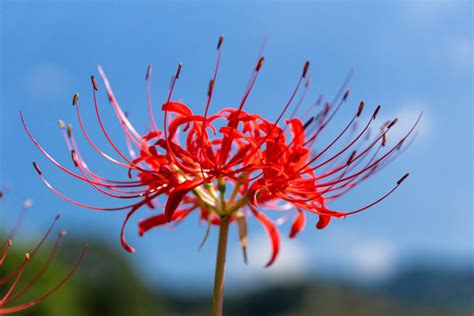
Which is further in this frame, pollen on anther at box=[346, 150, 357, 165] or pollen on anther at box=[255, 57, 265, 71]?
pollen on anther at box=[346, 150, 357, 165]

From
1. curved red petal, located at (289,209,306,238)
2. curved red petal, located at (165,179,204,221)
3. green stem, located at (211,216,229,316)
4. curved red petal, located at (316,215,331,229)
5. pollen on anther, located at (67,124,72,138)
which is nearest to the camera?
green stem, located at (211,216,229,316)

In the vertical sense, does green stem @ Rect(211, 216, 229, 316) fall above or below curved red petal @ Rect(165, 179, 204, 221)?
below

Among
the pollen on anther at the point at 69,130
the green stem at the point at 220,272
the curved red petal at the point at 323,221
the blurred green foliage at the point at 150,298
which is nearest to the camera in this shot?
the green stem at the point at 220,272

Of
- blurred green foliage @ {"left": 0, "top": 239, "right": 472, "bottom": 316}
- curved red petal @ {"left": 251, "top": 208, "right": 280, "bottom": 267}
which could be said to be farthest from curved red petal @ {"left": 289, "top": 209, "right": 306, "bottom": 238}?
blurred green foliage @ {"left": 0, "top": 239, "right": 472, "bottom": 316}

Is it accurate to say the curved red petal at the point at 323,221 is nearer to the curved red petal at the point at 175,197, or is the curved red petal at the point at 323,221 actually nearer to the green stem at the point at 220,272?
the green stem at the point at 220,272

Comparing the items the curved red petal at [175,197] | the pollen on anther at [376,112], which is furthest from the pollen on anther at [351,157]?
the curved red petal at [175,197]

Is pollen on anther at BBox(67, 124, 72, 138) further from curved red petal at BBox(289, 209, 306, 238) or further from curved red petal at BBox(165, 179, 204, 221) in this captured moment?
curved red petal at BBox(289, 209, 306, 238)

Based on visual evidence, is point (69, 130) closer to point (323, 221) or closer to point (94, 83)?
point (94, 83)
